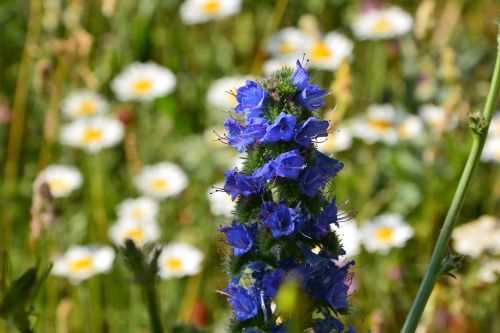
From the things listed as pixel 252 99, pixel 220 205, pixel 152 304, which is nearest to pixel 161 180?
pixel 220 205

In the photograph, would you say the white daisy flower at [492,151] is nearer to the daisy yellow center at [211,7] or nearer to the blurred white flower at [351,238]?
the blurred white flower at [351,238]

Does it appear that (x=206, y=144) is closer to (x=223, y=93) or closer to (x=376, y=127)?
(x=223, y=93)

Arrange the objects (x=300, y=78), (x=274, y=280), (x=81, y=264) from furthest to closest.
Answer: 1. (x=81, y=264)
2. (x=300, y=78)
3. (x=274, y=280)

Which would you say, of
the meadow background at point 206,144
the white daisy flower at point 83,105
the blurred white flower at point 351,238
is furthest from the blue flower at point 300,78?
the white daisy flower at point 83,105

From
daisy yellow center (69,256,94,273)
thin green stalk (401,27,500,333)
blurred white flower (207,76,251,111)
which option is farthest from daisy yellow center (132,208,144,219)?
thin green stalk (401,27,500,333)

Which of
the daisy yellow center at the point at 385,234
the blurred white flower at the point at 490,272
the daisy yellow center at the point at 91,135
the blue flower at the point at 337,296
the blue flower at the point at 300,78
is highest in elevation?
the daisy yellow center at the point at 91,135

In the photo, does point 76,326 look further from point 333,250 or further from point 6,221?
point 333,250
